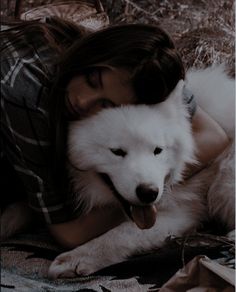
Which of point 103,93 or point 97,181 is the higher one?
point 103,93

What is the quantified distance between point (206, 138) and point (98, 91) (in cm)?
30

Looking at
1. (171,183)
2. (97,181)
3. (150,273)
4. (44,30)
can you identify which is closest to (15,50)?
(44,30)

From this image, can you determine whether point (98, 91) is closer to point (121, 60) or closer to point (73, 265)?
point (121, 60)

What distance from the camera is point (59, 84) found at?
3.47ft

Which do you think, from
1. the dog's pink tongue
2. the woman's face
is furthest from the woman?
the dog's pink tongue

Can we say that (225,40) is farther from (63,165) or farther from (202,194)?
(63,165)

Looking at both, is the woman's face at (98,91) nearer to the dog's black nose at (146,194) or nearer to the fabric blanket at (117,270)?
the dog's black nose at (146,194)

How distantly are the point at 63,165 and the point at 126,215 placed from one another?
17 cm

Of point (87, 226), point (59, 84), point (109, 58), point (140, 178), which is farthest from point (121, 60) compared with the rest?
point (87, 226)

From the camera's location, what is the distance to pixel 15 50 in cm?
109

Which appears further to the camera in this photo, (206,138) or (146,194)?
(206,138)

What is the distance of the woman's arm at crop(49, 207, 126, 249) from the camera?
1.12 meters

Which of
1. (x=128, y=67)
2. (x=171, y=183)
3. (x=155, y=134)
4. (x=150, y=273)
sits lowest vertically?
(x=150, y=273)

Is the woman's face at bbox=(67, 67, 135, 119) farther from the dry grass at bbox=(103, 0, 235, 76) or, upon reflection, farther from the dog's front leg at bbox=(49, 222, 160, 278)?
the dog's front leg at bbox=(49, 222, 160, 278)
